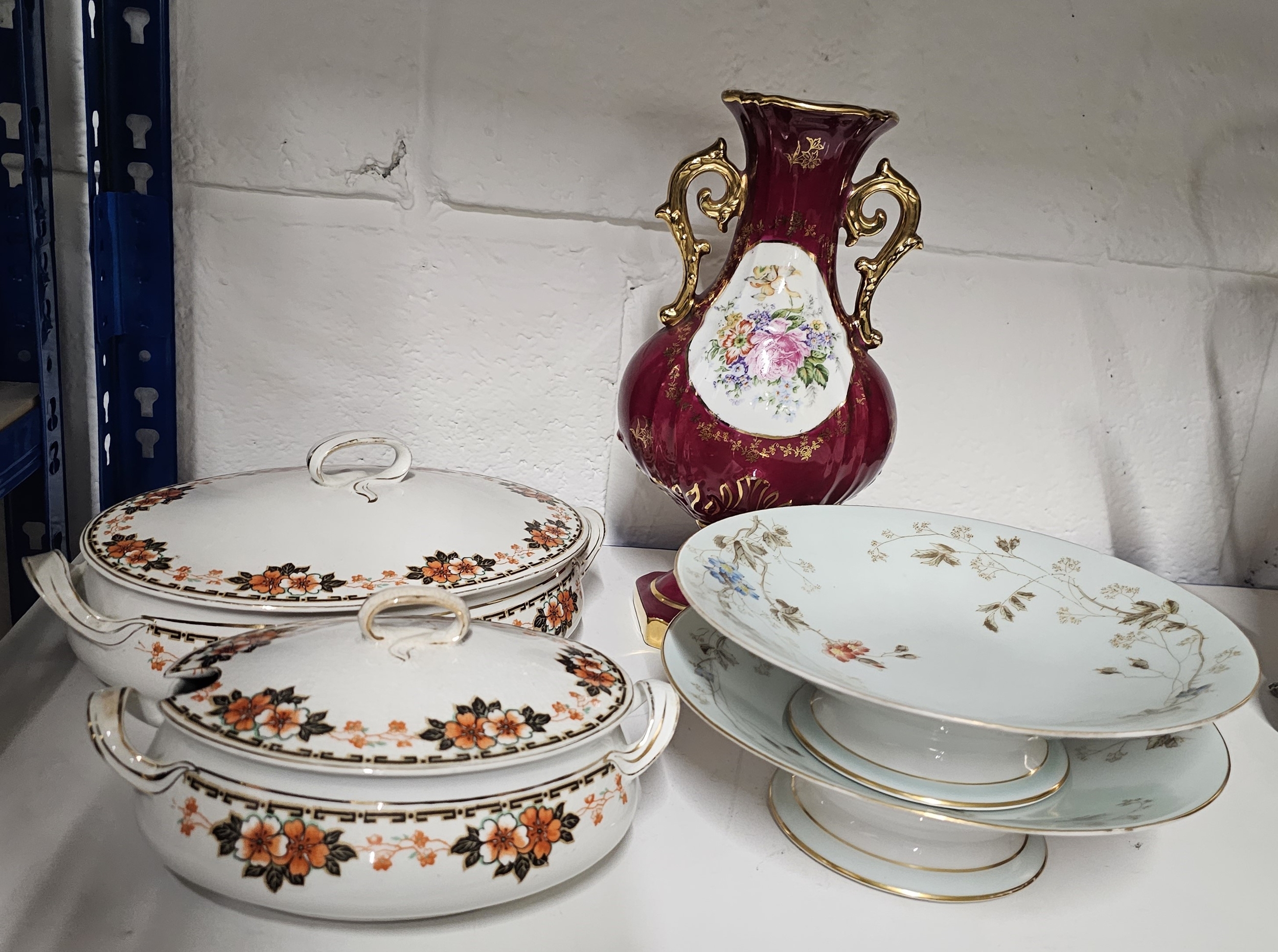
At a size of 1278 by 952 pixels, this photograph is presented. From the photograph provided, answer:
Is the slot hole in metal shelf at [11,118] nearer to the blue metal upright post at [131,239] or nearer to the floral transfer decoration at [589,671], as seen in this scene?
the blue metal upright post at [131,239]

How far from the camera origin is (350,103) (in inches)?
29.1

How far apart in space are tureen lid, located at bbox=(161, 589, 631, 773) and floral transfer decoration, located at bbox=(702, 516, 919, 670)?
0.11 meters

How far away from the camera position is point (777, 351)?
25.8 inches

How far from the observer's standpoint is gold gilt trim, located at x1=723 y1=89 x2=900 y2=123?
23.9 inches

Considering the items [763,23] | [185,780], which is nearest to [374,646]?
[185,780]

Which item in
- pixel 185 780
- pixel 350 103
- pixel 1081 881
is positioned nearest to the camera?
pixel 185 780

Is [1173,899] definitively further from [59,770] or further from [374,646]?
[59,770]

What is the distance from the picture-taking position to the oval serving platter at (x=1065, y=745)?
0.45 meters

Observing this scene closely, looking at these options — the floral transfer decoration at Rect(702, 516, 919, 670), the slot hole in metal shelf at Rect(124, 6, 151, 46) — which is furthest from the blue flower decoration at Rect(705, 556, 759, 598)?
the slot hole in metal shelf at Rect(124, 6, 151, 46)

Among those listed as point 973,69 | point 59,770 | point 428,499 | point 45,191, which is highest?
point 973,69

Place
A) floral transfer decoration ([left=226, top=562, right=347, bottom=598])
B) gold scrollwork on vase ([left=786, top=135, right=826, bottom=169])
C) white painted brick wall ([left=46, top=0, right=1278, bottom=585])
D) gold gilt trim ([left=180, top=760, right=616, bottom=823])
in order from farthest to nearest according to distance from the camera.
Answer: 1. white painted brick wall ([left=46, top=0, right=1278, bottom=585])
2. gold scrollwork on vase ([left=786, top=135, right=826, bottom=169])
3. floral transfer decoration ([left=226, top=562, right=347, bottom=598])
4. gold gilt trim ([left=180, top=760, right=616, bottom=823])

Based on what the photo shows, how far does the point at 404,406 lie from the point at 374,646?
0.42 m

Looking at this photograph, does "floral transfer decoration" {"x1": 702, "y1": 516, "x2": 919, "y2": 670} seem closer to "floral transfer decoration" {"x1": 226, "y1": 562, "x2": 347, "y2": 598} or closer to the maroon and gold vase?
the maroon and gold vase

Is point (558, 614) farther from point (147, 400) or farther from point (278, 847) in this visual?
point (147, 400)
